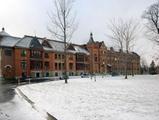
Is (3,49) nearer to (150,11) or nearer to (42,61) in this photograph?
(42,61)

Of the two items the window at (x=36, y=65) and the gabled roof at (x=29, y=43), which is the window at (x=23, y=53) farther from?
the window at (x=36, y=65)

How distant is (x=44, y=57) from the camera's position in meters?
78.2

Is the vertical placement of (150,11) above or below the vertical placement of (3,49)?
above

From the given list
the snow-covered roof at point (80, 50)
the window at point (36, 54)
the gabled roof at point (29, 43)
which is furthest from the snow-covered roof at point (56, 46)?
the snow-covered roof at point (80, 50)

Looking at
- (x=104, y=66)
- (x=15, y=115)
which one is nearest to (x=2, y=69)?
(x=104, y=66)

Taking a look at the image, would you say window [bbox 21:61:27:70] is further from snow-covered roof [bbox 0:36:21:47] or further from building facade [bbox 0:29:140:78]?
snow-covered roof [bbox 0:36:21:47]

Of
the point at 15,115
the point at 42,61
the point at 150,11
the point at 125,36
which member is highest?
the point at 150,11

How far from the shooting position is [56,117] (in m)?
11.3

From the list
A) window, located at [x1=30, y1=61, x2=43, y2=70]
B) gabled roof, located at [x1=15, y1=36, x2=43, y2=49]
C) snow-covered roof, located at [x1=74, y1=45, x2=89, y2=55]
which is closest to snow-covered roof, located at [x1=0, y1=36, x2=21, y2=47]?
gabled roof, located at [x1=15, y1=36, x2=43, y2=49]

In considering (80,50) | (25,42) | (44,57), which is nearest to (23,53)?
(25,42)

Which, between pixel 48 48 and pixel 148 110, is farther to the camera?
pixel 48 48

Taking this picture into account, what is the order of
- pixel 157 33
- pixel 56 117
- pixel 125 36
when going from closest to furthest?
pixel 56 117, pixel 157 33, pixel 125 36

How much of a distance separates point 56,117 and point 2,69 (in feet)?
191

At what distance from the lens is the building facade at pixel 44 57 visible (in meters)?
68.6
